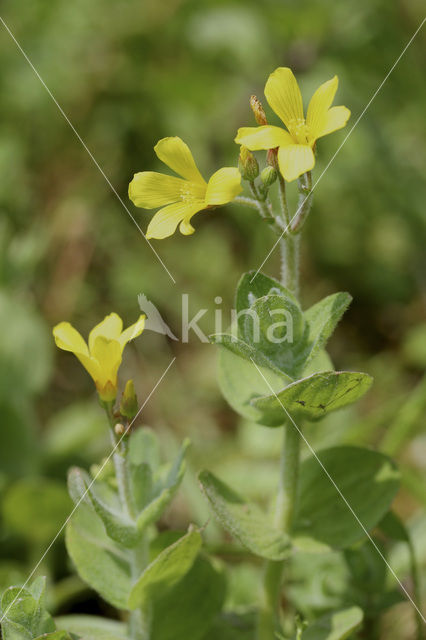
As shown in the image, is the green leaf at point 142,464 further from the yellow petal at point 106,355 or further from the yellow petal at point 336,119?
the yellow petal at point 336,119

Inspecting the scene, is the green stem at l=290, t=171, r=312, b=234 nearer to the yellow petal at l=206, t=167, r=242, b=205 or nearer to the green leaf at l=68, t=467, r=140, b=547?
the yellow petal at l=206, t=167, r=242, b=205

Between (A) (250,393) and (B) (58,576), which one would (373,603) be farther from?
(B) (58,576)

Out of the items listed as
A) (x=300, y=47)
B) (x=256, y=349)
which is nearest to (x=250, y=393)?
(x=256, y=349)

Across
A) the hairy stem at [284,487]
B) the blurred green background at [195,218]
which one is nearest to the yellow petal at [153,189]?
the hairy stem at [284,487]

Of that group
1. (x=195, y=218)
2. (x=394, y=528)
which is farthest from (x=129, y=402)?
(x=195, y=218)

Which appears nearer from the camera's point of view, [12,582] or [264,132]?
[264,132]

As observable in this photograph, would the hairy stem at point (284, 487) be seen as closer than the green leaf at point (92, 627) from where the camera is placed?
Yes
